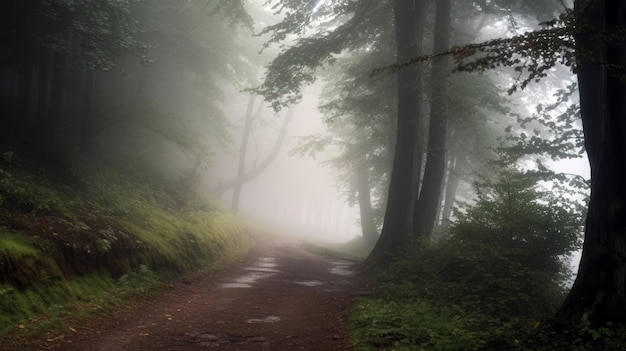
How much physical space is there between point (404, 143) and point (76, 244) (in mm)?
10202

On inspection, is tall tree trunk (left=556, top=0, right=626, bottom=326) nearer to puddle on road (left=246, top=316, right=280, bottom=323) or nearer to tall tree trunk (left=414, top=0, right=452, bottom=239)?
puddle on road (left=246, top=316, right=280, bottom=323)

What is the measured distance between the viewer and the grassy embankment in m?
6.24

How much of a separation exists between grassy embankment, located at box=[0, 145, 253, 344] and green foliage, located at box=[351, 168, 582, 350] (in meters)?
4.58

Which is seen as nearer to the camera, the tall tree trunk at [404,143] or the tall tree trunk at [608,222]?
the tall tree trunk at [608,222]

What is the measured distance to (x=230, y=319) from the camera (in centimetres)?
732

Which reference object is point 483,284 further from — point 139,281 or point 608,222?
point 139,281

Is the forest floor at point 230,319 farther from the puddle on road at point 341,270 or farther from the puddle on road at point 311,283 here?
the puddle on road at point 341,270

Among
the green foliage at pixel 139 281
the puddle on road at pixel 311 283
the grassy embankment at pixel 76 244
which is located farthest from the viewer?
the puddle on road at pixel 311 283

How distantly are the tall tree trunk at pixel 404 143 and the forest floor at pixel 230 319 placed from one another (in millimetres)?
2589

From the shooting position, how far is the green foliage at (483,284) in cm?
598

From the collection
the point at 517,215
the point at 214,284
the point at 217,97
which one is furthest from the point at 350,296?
the point at 217,97

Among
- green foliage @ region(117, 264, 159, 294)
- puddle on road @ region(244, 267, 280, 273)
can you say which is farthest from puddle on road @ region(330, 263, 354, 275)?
green foliage @ region(117, 264, 159, 294)

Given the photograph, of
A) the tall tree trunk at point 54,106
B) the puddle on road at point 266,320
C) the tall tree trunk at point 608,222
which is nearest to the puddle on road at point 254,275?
the puddle on road at point 266,320

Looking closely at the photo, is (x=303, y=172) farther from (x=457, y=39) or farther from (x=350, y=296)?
(x=350, y=296)
